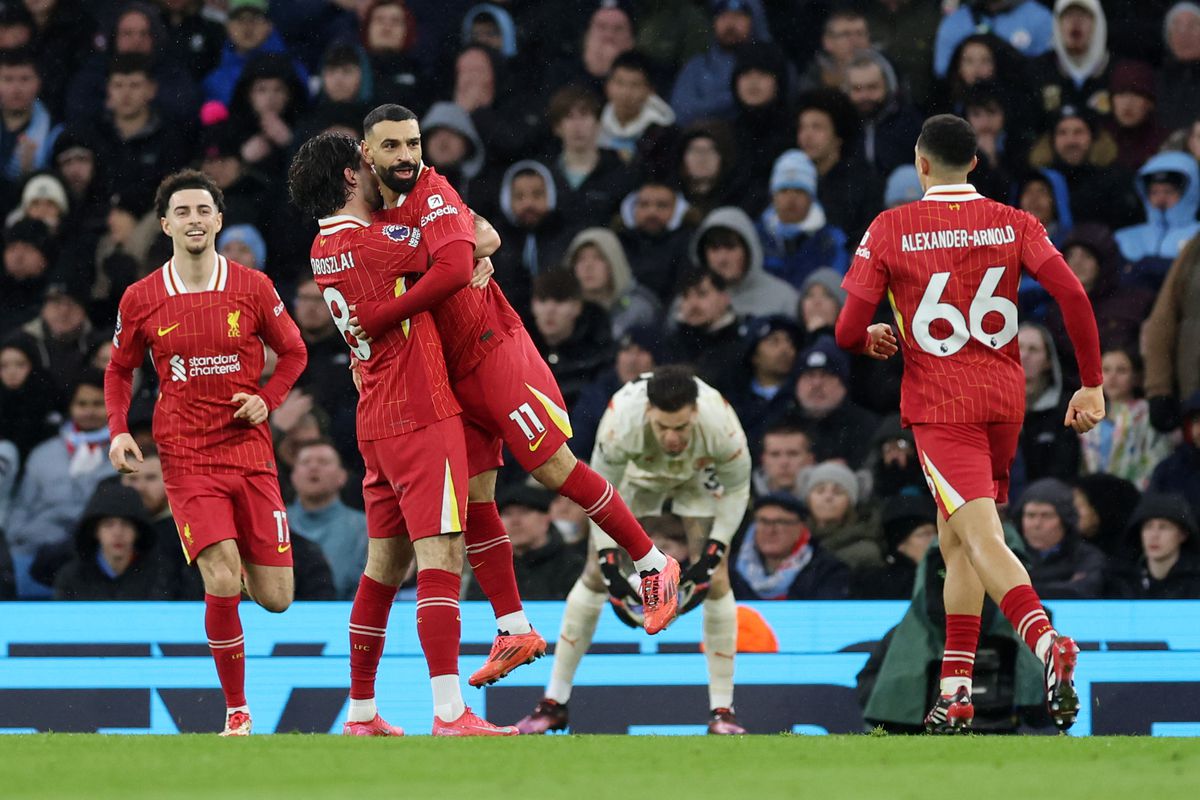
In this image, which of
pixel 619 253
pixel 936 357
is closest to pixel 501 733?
pixel 936 357

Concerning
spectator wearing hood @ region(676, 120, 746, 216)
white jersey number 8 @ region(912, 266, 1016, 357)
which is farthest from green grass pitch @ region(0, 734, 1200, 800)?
spectator wearing hood @ region(676, 120, 746, 216)

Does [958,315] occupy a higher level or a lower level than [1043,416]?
higher

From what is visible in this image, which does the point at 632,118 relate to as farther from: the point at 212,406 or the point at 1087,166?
the point at 212,406

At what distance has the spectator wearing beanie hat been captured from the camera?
10719 mm

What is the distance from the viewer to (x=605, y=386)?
11852 millimetres

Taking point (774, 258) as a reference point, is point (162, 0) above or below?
above

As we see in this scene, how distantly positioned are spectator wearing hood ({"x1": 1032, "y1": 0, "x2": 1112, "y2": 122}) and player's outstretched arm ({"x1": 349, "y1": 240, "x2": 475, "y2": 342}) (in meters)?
6.88

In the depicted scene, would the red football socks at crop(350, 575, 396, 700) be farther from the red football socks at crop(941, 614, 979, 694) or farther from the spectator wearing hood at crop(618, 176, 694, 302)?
the spectator wearing hood at crop(618, 176, 694, 302)

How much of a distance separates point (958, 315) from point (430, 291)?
2.02 meters

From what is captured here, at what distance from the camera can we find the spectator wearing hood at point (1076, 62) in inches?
501

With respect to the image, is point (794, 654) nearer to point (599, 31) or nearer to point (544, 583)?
point (544, 583)

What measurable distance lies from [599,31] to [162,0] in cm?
320

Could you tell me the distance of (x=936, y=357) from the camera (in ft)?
24.0

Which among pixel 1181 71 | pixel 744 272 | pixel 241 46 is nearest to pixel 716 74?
pixel 744 272
